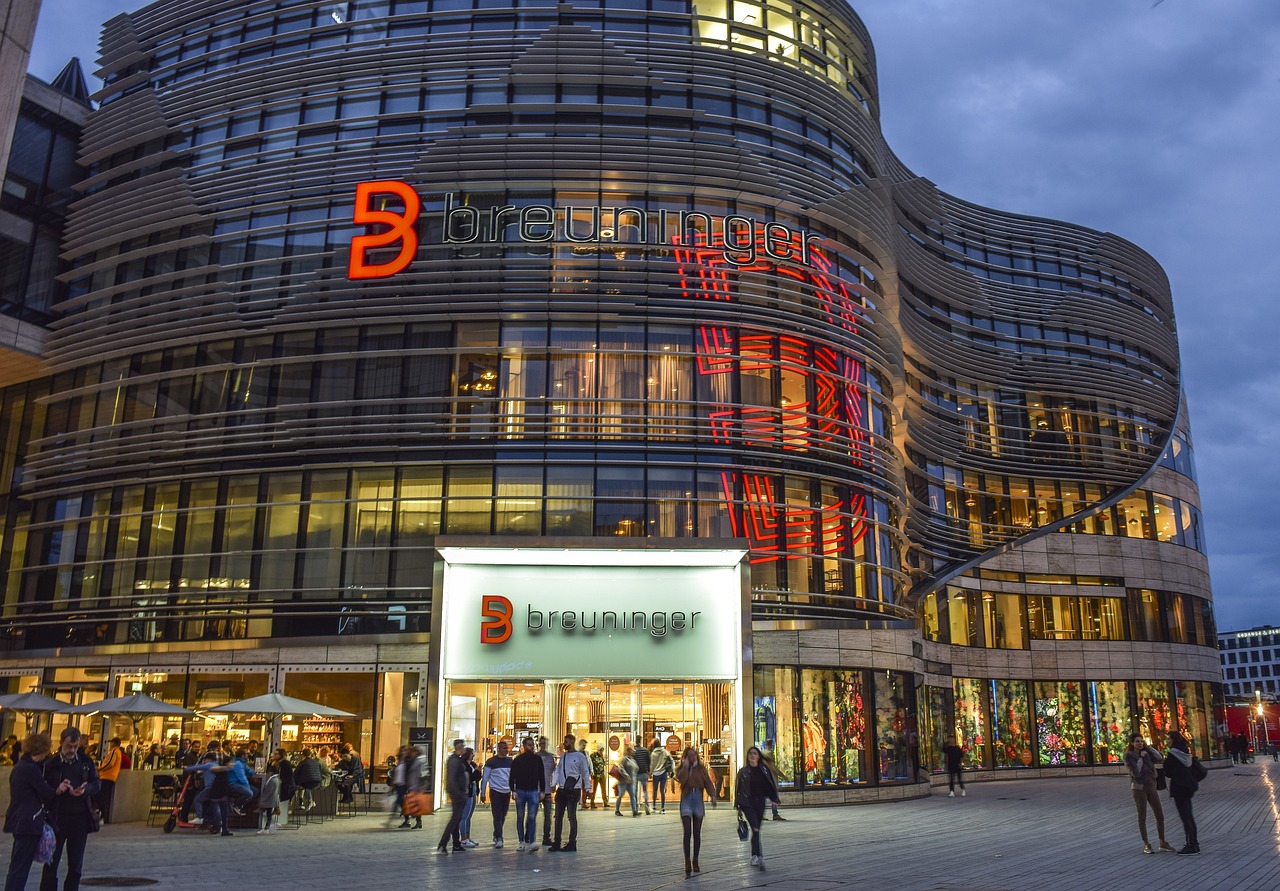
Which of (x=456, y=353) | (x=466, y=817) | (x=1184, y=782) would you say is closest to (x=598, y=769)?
(x=466, y=817)

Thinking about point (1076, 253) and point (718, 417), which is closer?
point (718, 417)

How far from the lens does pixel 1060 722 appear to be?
154 feet

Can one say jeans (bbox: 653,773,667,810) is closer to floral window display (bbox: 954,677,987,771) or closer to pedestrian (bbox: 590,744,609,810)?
pedestrian (bbox: 590,744,609,810)

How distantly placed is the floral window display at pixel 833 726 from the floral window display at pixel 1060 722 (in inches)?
800

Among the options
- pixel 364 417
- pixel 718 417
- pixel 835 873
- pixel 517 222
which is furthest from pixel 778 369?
pixel 835 873

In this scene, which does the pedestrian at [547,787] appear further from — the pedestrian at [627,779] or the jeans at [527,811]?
the pedestrian at [627,779]

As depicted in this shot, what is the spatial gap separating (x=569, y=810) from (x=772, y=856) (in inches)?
140

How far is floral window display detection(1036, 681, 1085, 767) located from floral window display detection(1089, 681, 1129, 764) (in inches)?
23.2

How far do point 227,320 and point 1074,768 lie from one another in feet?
124

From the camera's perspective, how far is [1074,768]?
152ft

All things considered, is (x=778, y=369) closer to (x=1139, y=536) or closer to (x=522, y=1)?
(x=522, y=1)

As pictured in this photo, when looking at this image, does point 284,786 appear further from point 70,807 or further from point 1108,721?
point 1108,721

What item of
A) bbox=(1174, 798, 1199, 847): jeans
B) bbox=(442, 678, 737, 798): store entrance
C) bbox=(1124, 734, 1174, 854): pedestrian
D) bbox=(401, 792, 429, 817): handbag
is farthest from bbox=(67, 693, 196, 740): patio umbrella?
bbox=(1174, 798, 1199, 847): jeans

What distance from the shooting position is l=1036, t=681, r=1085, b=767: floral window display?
153ft
